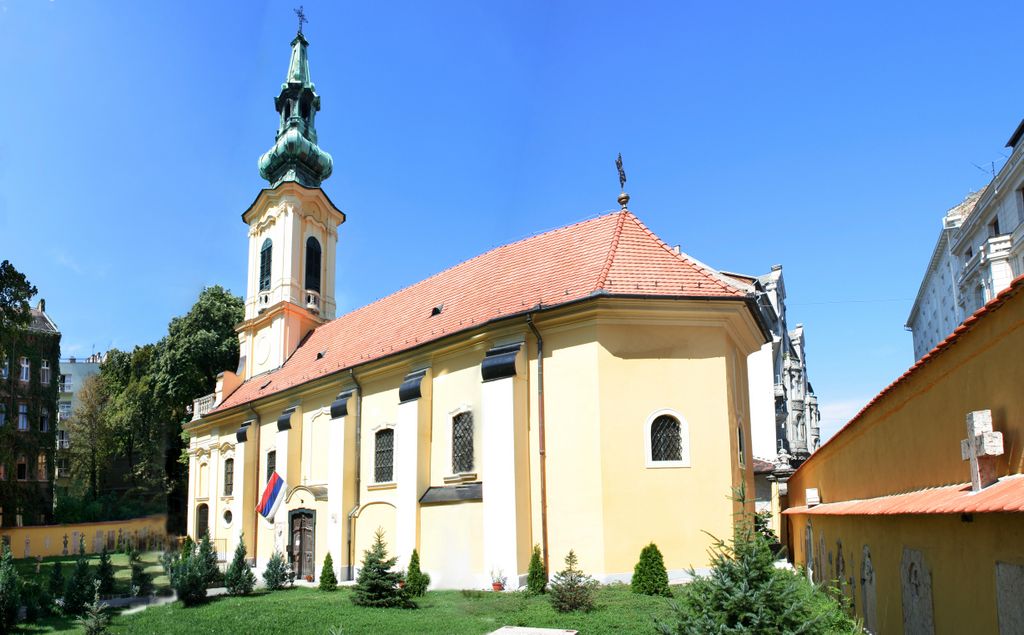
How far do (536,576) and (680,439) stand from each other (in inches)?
168

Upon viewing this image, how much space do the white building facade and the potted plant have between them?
1923cm

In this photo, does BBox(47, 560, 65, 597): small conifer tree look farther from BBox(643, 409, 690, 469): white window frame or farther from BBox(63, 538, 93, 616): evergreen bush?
BBox(643, 409, 690, 469): white window frame

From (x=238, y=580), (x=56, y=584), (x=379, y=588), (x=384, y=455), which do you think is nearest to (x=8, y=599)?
(x=56, y=584)

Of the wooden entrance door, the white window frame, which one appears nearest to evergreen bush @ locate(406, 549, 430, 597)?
the white window frame

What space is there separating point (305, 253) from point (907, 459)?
2763cm

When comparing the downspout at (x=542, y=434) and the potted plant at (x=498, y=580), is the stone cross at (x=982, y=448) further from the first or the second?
the potted plant at (x=498, y=580)

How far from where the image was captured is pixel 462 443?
63.3 ft

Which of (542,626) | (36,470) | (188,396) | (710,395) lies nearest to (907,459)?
(542,626)

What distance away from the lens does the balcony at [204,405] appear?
35.7 m

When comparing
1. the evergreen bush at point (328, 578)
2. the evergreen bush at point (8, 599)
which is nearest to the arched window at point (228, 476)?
the evergreen bush at point (328, 578)

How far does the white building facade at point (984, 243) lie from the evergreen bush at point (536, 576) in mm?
18492

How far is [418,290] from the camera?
86.1 ft

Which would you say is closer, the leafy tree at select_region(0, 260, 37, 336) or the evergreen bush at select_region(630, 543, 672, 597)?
the evergreen bush at select_region(630, 543, 672, 597)

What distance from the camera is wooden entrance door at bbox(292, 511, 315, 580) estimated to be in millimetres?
23812
